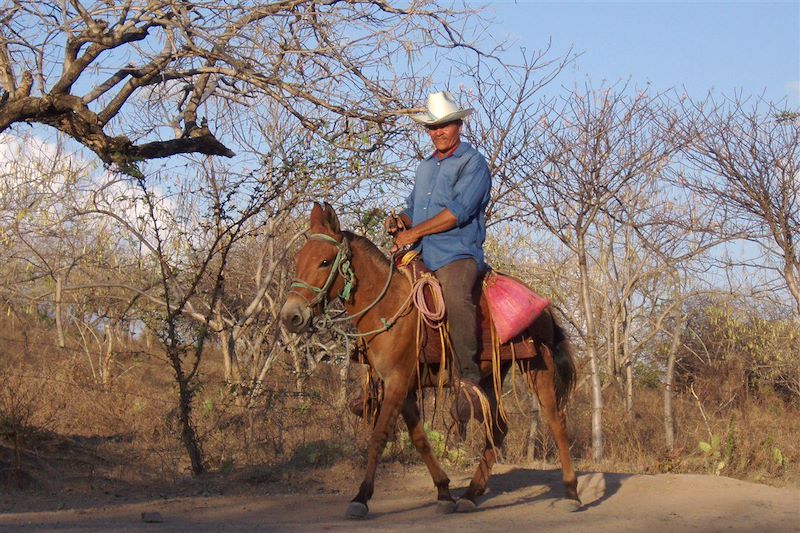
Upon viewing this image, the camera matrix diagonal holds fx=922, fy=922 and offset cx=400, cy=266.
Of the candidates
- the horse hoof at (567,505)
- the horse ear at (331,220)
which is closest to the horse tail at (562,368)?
the horse hoof at (567,505)

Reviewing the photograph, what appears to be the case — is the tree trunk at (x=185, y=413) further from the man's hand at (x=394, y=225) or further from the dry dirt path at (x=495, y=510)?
the man's hand at (x=394, y=225)

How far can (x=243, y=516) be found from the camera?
263 inches

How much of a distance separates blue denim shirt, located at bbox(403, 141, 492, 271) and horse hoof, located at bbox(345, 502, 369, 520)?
188cm

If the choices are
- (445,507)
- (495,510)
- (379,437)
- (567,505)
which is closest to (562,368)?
(567,505)

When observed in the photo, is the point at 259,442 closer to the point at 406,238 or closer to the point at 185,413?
the point at 185,413

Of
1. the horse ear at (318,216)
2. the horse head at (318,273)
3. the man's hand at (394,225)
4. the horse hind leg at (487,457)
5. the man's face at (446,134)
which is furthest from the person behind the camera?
the man's hand at (394,225)

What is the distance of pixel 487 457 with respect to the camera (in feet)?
24.3

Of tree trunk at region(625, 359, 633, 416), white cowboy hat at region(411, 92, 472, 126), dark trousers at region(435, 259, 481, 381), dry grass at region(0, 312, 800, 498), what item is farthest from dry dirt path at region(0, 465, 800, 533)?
tree trunk at region(625, 359, 633, 416)

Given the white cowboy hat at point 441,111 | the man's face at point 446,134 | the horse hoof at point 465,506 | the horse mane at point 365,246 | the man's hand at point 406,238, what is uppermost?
the white cowboy hat at point 441,111

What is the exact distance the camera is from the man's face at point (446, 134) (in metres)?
7.20

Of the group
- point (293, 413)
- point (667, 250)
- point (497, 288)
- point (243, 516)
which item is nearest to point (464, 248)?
point (497, 288)

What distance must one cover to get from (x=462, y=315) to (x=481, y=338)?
17.9 inches

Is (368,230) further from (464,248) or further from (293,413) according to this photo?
(464,248)

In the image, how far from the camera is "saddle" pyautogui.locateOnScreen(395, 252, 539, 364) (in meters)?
6.88
